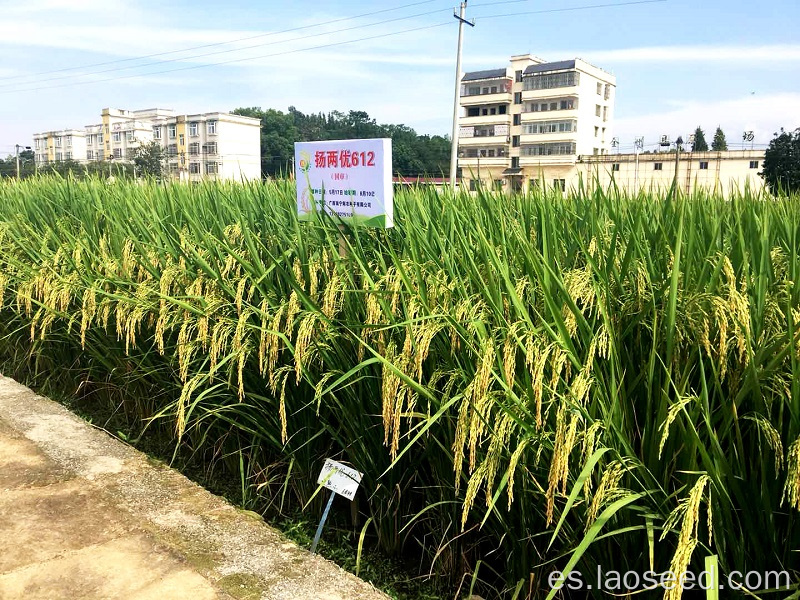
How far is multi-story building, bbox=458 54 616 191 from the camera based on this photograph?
6669cm

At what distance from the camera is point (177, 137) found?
289 feet

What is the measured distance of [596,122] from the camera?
230 feet

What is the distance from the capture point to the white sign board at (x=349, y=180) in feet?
11.1

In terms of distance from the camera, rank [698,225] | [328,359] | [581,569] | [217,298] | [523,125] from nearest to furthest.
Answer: [581,569]
[328,359]
[698,225]
[217,298]
[523,125]

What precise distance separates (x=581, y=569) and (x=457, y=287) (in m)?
0.99

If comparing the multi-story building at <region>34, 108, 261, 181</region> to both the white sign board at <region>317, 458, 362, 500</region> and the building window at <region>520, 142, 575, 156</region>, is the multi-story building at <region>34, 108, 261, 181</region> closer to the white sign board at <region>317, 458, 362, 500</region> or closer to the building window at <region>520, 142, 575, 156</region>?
the building window at <region>520, 142, 575, 156</region>

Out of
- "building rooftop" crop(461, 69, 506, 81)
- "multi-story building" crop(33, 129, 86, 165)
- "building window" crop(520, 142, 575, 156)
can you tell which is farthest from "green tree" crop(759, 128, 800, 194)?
"multi-story building" crop(33, 129, 86, 165)

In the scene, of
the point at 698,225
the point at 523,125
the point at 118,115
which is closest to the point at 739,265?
the point at 698,225

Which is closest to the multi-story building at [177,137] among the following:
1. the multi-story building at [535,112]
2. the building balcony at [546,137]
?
the multi-story building at [535,112]

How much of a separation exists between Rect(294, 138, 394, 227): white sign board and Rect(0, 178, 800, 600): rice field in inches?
5.5

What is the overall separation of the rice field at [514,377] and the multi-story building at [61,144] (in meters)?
112

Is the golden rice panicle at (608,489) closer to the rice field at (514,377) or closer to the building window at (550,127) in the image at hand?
the rice field at (514,377)

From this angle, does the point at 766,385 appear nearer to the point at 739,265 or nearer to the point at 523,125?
the point at 739,265

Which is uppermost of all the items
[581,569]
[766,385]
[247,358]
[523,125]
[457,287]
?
[523,125]
